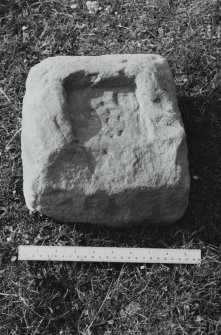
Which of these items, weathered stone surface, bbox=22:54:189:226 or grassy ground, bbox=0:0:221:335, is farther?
grassy ground, bbox=0:0:221:335

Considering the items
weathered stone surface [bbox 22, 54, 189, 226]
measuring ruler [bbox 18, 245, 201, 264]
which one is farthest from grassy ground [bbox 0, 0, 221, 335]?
weathered stone surface [bbox 22, 54, 189, 226]

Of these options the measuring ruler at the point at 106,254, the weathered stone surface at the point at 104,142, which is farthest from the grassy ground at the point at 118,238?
the weathered stone surface at the point at 104,142

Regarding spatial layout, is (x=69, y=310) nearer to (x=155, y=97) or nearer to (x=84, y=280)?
(x=84, y=280)

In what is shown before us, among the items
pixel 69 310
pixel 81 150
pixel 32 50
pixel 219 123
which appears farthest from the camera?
pixel 32 50

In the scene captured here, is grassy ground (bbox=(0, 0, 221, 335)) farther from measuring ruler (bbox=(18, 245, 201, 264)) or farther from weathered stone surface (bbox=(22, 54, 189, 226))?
weathered stone surface (bbox=(22, 54, 189, 226))

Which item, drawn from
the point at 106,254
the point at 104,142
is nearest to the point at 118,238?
the point at 106,254

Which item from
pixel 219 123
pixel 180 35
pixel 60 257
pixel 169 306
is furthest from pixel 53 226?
pixel 180 35
